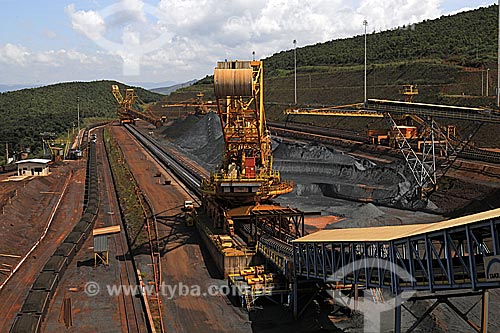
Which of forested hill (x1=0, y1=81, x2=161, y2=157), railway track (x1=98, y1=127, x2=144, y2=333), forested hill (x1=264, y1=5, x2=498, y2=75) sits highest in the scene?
forested hill (x1=264, y1=5, x2=498, y2=75)

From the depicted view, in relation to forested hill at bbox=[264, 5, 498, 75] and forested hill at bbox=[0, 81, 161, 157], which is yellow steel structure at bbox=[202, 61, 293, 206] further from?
forested hill at bbox=[0, 81, 161, 157]

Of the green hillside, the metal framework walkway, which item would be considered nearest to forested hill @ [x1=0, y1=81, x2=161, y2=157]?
the green hillside

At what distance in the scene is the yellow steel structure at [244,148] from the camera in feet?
108

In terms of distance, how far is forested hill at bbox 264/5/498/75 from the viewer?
103 meters

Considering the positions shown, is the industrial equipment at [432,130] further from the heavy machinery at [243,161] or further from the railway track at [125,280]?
the railway track at [125,280]

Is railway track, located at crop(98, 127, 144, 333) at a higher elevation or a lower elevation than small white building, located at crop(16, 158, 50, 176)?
lower

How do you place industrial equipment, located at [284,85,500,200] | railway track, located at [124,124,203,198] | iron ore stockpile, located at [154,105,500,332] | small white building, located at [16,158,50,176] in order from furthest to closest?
small white building, located at [16,158,50,176]
railway track, located at [124,124,203,198]
industrial equipment, located at [284,85,500,200]
iron ore stockpile, located at [154,105,500,332]

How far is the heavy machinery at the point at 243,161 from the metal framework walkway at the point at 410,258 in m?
10.5

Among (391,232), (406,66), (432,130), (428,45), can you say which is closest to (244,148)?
(391,232)

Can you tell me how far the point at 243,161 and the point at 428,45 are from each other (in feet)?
310

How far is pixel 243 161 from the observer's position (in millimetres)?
35312

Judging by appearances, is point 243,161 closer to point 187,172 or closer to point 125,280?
point 125,280

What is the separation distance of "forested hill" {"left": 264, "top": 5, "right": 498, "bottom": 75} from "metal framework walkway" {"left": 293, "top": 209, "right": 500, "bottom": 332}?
2840 inches

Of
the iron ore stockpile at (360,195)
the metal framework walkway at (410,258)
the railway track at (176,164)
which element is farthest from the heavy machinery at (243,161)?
the railway track at (176,164)
